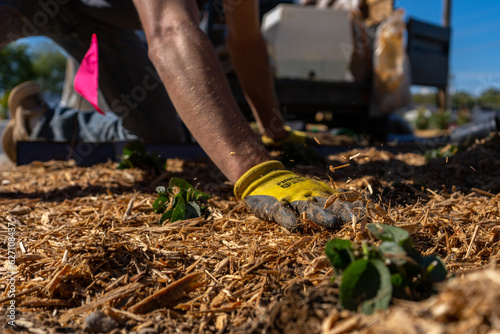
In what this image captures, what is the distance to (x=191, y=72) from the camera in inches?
53.8

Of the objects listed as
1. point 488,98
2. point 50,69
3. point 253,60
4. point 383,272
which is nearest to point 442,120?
point 488,98

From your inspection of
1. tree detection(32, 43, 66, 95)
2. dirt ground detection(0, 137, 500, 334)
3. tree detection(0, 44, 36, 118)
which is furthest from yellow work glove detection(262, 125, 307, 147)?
tree detection(32, 43, 66, 95)

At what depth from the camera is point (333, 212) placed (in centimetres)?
119

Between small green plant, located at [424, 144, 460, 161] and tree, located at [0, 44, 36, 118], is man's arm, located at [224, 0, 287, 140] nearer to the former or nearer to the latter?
small green plant, located at [424, 144, 460, 161]

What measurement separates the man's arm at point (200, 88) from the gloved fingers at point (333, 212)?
0.27 m

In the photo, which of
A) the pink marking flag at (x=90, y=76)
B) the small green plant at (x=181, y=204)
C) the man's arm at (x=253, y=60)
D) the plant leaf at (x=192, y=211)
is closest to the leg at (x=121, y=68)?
the pink marking flag at (x=90, y=76)

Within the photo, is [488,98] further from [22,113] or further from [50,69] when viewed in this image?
[50,69]

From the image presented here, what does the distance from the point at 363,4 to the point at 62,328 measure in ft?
22.0

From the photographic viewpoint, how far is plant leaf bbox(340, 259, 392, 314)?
72cm

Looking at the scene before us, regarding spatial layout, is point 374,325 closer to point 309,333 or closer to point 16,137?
point 309,333

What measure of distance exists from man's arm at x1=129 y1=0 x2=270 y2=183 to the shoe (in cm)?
286

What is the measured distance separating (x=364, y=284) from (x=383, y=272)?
1.7 inches

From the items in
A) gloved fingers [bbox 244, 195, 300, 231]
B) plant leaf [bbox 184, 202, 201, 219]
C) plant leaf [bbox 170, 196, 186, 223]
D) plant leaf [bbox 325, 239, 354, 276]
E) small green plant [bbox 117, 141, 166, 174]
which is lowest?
small green plant [bbox 117, 141, 166, 174]

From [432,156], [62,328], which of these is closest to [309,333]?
[62,328]
